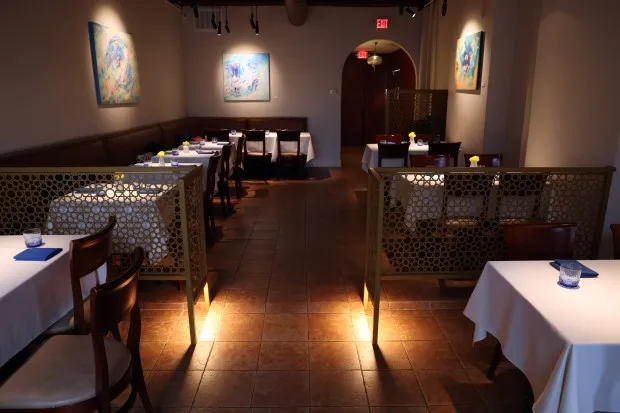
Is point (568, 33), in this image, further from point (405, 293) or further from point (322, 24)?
point (322, 24)

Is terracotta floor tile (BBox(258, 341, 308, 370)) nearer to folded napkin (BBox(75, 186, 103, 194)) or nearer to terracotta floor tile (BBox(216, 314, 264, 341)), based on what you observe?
terracotta floor tile (BBox(216, 314, 264, 341))

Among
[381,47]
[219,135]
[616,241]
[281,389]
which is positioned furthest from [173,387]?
[381,47]

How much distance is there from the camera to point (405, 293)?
13.0 feet

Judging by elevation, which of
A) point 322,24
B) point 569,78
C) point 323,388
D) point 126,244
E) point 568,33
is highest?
point 322,24

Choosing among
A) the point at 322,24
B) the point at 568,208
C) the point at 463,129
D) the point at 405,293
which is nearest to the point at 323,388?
the point at 405,293

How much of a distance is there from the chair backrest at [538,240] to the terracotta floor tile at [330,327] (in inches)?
48.9

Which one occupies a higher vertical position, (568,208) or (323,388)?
(568,208)

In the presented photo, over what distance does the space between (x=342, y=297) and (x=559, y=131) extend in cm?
224

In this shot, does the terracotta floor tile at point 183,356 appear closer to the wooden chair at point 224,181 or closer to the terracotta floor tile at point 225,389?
the terracotta floor tile at point 225,389

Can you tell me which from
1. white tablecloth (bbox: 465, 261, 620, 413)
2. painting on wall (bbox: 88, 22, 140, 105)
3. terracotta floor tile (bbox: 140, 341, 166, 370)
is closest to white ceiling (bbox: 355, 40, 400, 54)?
painting on wall (bbox: 88, 22, 140, 105)

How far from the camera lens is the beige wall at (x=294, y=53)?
31.7 feet

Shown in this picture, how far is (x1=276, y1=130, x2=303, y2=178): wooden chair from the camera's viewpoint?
8.51m

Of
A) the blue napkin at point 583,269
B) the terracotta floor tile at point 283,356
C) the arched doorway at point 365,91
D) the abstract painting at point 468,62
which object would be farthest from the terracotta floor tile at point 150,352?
the arched doorway at point 365,91

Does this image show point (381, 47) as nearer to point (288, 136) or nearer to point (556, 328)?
point (288, 136)
